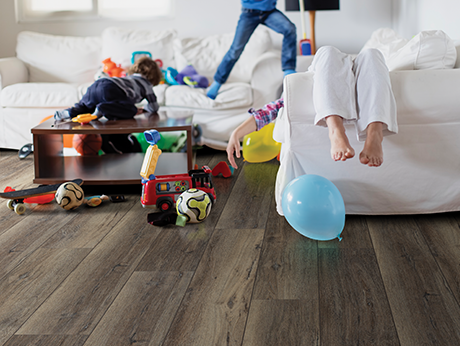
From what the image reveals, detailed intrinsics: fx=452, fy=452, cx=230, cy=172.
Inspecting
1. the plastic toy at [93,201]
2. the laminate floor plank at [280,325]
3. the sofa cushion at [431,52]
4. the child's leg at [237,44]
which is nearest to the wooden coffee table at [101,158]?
the plastic toy at [93,201]

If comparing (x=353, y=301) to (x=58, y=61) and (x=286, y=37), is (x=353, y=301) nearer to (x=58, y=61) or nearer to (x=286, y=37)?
(x=286, y=37)

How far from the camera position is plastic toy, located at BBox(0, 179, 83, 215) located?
2070 millimetres

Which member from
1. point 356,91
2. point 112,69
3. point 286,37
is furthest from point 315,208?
point 112,69

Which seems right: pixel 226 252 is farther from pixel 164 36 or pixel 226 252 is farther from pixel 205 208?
pixel 164 36

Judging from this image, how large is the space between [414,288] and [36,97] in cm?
299

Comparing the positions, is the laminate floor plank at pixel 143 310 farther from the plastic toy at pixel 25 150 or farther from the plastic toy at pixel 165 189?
the plastic toy at pixel 25 150

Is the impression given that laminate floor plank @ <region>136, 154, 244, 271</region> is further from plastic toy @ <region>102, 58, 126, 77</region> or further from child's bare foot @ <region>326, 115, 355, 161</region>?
plastic toy @ <region>102, 58, 126, 77</region>

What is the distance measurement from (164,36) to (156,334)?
3361 millimetres

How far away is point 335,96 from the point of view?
5.44ft

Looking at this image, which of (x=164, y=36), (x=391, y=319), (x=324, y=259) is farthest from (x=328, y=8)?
(x=391, y=319)

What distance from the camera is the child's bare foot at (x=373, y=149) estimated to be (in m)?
1.58

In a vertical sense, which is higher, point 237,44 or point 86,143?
point 237,44

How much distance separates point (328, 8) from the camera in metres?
3.96

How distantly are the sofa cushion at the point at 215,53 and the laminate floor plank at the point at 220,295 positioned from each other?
2.29 m
